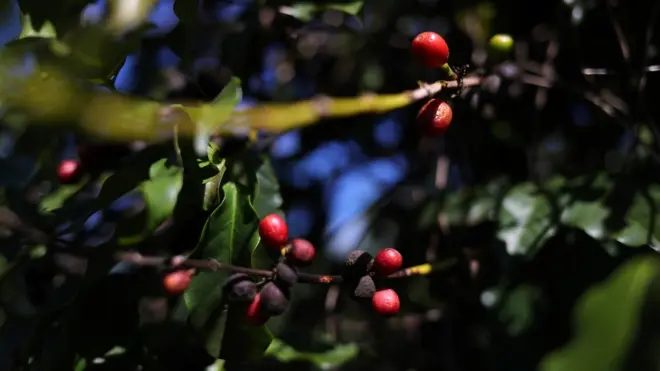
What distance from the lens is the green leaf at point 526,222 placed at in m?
1.53

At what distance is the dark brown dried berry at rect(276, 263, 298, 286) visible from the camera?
1162 mm

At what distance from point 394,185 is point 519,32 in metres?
0.62

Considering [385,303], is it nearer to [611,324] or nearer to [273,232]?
[273,232]

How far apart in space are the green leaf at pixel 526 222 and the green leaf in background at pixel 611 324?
1.06 metres

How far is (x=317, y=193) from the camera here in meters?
2.46

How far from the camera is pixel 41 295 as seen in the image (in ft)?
4.50

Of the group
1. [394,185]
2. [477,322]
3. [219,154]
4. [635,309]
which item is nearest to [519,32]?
[394,185]

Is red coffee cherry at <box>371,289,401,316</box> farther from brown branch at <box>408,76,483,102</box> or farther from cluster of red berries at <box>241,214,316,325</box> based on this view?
brown branch at <box>408,76,483,102</box>

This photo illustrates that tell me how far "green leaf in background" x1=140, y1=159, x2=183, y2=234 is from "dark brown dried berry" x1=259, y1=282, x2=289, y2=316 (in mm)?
195

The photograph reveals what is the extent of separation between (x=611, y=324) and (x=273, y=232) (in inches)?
30.7

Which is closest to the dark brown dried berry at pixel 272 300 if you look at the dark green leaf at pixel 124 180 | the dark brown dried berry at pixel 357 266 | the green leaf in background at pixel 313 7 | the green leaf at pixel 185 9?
the dark brown dried berry at pixel 357 266

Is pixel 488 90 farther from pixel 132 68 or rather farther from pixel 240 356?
pixel 132 68

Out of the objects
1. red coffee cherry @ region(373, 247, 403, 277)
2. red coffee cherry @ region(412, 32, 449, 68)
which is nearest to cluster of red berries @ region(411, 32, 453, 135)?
red coffee cherry @ region(412, 32, 449, 68)

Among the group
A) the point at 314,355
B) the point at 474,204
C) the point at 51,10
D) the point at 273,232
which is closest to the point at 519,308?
the point at 474,204
